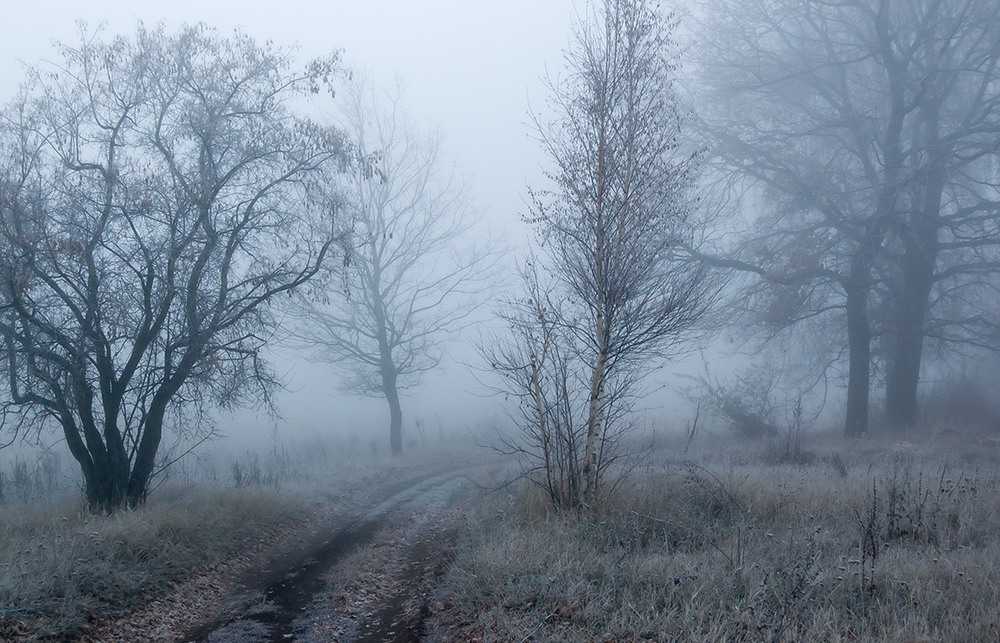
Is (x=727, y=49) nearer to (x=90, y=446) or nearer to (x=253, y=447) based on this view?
(x=90, y=446)

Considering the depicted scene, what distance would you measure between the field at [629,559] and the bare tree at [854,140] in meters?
7.89

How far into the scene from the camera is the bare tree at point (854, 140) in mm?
18797

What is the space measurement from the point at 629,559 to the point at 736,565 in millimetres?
1130

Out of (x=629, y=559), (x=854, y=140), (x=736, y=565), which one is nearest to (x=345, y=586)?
(x=629, y=559)

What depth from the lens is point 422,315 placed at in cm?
2772

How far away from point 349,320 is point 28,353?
48.4 ft

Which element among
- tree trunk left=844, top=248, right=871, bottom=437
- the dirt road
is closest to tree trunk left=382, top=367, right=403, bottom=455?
the dirt road

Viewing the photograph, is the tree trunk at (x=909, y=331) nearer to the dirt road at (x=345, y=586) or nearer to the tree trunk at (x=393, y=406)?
the dirt road at (x=345, y=586)

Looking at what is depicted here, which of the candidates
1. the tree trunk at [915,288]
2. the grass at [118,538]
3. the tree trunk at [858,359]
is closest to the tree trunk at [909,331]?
the tree trunk at [915,288]

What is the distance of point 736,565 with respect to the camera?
7.12 metres

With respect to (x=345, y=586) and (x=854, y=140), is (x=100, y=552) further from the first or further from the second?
(x=854, y=140)

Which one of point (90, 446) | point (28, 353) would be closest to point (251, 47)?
point (28, 353)

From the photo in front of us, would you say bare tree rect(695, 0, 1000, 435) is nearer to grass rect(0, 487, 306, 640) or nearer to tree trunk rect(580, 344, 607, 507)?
tree trunk rect(580, 344, 607, 507)

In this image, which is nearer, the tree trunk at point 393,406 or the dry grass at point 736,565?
the dry grass at point 736,565
